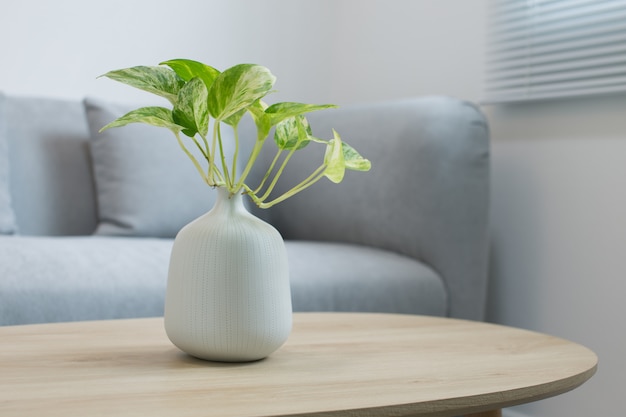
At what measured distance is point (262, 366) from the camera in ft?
3.06

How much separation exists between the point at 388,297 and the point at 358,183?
1.46ft

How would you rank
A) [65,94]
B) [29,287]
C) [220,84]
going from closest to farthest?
[220,84] → [29,287] → [65,94]

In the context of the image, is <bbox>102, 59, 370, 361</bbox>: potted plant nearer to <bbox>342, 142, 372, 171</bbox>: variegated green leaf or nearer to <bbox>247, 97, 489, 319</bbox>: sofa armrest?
<bbox>342, 142, 372, 171</bbox>: variegated green leaf

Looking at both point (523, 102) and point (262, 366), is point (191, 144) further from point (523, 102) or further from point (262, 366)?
point (262, 366)

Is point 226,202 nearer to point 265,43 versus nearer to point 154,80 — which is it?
point 154,80

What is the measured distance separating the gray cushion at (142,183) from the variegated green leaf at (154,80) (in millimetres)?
1218

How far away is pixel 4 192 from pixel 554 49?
141 centimetres

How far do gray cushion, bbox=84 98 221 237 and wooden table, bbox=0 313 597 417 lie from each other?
90 centimetres

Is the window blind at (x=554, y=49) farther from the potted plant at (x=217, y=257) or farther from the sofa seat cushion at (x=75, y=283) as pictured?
the potted plant at (x=217, y=257)

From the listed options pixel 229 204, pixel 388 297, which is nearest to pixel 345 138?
pixel 388 297

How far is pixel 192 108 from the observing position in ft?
2.92

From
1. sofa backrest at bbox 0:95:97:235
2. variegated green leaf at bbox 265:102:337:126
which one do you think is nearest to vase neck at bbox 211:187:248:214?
variegated green leaf at bbox 265:102:337:126

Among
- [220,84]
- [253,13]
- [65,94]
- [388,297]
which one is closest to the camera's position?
[220,84]

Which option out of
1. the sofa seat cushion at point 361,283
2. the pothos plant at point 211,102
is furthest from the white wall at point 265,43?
the pothos plant at point 211,102
